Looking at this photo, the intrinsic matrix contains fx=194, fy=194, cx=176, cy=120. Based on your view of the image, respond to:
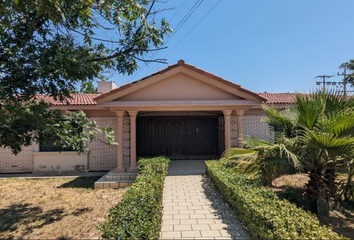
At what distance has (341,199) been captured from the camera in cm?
559

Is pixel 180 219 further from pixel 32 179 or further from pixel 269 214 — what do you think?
pixel 32 179

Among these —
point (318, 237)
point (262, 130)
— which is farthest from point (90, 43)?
point (262, 130)

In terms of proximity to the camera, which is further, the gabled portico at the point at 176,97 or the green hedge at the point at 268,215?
the gabled portico at the point at 176,97

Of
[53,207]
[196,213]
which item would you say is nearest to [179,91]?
[196,213]

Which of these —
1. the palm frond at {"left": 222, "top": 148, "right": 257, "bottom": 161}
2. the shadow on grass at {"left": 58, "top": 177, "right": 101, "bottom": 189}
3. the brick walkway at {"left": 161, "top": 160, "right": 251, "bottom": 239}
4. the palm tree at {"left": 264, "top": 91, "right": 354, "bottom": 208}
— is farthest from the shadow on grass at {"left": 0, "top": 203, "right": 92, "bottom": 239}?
the palm tree at {"left": 264, "top": 91, "right": 354, "bottom": 208}

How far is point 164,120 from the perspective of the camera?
11172 millimetres

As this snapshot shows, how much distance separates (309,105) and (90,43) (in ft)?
18.2

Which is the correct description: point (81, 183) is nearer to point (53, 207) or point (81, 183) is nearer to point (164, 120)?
point (53, 207)

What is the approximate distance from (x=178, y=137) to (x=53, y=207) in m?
6.79

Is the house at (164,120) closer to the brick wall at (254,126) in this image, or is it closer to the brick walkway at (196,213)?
the brick wall at (254,126)

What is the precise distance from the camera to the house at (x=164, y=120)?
8.08m

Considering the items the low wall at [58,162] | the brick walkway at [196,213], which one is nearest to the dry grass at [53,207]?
the low wall at [58,162]

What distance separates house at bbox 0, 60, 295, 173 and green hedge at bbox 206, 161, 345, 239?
13.3 ft

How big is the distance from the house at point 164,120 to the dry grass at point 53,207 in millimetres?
1514
